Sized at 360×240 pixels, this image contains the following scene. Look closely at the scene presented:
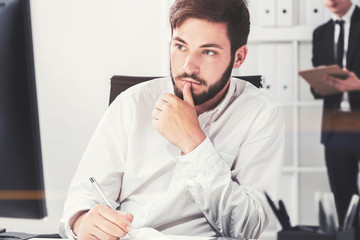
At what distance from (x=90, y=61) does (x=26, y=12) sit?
715 millimetres

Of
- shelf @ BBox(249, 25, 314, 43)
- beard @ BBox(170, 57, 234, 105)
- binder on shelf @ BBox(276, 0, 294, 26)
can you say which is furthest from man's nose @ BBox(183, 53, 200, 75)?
binder on shelf @ BBox(276, 0, 294, 26)

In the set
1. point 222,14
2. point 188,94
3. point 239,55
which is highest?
point 222,14

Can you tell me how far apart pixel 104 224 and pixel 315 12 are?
1061 millimetres

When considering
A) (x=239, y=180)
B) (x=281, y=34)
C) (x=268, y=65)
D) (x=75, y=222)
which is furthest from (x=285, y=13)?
(x=75, y=222)

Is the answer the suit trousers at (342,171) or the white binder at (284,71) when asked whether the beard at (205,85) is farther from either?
the suit trousers at (342,171)

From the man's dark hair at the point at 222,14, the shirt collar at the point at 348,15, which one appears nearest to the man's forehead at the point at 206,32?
the man's dark hair at the point at 222,14

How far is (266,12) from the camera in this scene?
1.62m

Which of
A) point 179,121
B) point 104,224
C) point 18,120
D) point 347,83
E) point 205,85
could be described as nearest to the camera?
point 18,120

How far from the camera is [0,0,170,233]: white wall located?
1583mm

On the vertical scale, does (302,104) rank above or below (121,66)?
below

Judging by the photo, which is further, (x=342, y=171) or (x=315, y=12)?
(x=315, y=12)

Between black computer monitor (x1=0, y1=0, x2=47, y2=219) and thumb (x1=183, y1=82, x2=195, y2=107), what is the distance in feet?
1.70

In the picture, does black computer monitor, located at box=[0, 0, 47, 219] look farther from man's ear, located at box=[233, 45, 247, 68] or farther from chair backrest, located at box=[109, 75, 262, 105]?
man's ear, located at box=[233, 45, 247, 68]

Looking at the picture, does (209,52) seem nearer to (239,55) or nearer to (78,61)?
(239,55)
